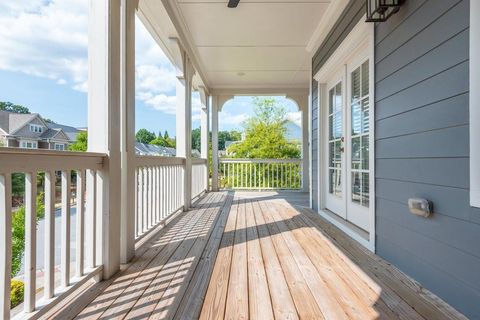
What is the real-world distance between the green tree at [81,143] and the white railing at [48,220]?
9cm

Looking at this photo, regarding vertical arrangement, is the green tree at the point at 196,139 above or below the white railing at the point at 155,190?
above

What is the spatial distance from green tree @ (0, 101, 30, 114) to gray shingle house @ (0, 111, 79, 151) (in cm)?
2

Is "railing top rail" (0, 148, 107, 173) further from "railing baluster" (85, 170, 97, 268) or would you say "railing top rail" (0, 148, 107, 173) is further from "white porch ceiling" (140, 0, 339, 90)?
"white porch ceiling" (140, 0, 339, 90)

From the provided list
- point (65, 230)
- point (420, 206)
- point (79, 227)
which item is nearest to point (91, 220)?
point (79, 227)

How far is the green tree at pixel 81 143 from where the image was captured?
1.64 m

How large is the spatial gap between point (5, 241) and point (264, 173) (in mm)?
6202

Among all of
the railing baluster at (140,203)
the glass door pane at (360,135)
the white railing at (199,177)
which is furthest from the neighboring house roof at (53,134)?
the white railing at (199,177)

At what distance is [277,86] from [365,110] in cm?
415

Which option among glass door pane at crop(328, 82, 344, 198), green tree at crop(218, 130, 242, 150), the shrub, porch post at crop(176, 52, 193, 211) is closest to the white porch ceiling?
porch post at crop(176, 52, 193, 211)

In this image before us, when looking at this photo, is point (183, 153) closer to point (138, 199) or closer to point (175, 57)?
point (175, 57)

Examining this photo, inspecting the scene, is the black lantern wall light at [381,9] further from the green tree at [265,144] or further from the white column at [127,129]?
the green tree at [265,144]

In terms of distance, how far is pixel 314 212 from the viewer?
416 cm

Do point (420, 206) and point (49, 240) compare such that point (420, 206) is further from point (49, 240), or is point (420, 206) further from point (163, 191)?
point (163, 191)

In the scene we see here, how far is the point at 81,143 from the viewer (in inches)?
67.9
